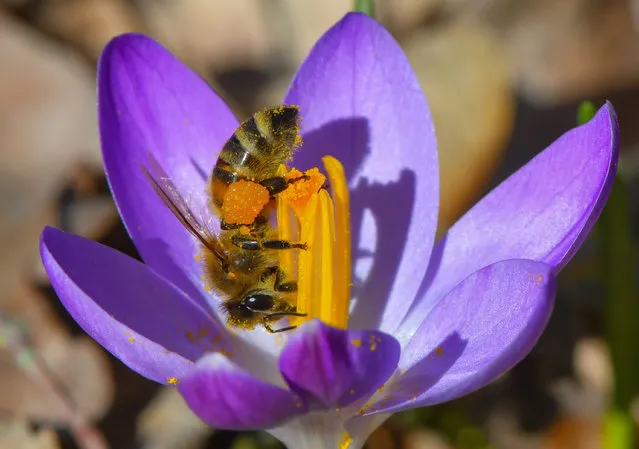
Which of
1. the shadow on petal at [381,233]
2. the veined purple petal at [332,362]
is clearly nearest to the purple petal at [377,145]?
the shadow on petal at [381,233]

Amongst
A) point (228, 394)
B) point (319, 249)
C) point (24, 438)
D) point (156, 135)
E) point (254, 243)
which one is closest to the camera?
point (228, 394)

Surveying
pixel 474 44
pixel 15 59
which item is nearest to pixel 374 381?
pixel 474 44

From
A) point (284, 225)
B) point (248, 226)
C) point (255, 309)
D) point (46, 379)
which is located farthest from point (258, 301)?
point (46, 379)

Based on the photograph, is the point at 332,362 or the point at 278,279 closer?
the point at 332,362

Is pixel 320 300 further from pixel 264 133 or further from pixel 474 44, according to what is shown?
pixel 474 44

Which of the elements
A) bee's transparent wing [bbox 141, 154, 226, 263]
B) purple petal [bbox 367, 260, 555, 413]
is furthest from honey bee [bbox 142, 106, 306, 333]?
purple petal [bbox 367, 260, 555, 413]

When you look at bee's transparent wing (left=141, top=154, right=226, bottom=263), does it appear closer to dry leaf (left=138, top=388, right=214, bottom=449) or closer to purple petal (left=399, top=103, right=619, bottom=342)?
purple petal (left=399, top=103, right=619, bottom=342)

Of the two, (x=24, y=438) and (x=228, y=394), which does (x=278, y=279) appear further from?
(x=24, y=438)

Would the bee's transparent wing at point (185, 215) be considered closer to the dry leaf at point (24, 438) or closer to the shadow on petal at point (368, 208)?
the shadow on petal at point (368, 208)
